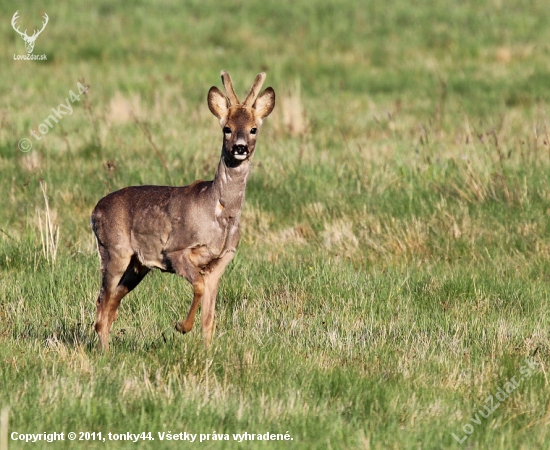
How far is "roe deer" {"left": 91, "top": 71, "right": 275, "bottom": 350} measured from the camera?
634 centimetres

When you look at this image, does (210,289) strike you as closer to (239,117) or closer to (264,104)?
(239,117)

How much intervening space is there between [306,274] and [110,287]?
1930mm

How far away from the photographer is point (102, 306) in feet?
22.0

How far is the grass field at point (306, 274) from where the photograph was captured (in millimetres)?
5148

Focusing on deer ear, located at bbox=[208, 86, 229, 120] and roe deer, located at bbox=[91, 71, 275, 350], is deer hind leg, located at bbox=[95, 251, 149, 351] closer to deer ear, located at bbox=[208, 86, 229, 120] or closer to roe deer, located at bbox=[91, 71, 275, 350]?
roe deer, located at bbox=[91, 71, 275, 350]

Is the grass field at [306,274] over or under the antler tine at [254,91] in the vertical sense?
under

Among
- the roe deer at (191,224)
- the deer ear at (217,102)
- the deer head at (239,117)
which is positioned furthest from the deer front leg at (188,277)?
the deer ear at (217,102)

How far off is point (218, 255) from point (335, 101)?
1110cm

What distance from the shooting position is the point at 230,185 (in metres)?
6.51

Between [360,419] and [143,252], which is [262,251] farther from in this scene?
[360,419]

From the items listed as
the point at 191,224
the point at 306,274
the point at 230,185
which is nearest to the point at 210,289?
the point at 191,224

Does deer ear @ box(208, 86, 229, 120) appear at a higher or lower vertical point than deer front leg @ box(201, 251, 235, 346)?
higher

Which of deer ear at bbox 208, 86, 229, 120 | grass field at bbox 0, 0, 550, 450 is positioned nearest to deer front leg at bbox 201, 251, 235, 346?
grass field at bbox 0, 0, 550, 450

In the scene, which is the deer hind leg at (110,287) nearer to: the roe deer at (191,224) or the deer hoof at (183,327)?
the roe deer at (191,224)
